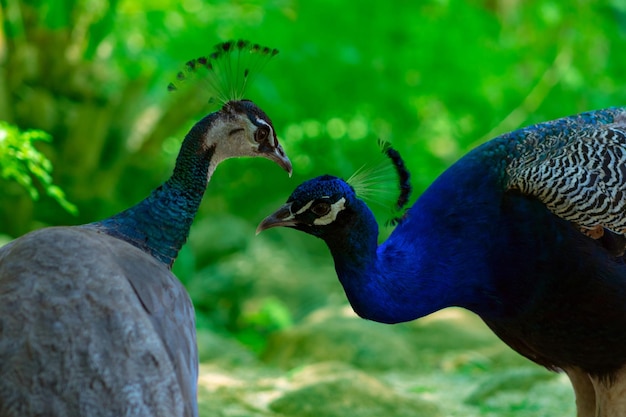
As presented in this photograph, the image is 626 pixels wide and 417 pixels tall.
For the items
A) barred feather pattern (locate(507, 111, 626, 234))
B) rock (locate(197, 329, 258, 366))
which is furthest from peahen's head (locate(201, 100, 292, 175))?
rock (locate(197, 329, 258, 366))

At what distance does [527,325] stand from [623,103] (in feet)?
17.1

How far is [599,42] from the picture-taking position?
9172mm

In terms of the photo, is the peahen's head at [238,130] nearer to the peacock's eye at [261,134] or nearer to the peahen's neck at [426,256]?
the peacock's eye at [261,134]

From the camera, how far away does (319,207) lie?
10.0 ft

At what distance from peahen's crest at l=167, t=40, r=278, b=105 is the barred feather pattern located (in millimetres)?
998

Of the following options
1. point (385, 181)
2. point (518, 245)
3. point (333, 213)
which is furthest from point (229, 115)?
point (518, 245)

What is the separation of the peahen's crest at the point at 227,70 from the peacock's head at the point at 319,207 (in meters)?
0.39

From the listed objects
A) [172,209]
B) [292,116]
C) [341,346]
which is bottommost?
[341,346]

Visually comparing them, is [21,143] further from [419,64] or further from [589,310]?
[419,64]

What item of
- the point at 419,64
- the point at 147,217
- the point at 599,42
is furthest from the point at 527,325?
the point at 599,42

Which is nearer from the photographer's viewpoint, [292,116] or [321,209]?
[321,209]

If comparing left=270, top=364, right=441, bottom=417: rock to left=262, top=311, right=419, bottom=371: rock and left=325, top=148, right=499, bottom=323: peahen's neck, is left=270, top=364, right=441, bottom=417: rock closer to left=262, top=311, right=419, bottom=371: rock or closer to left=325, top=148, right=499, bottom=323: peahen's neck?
A: left=325, top=148, right=499, bottom=323: peahen's neck

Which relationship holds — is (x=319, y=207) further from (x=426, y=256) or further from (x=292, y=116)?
(x=292, y=116)

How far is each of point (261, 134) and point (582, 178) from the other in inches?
43.8
